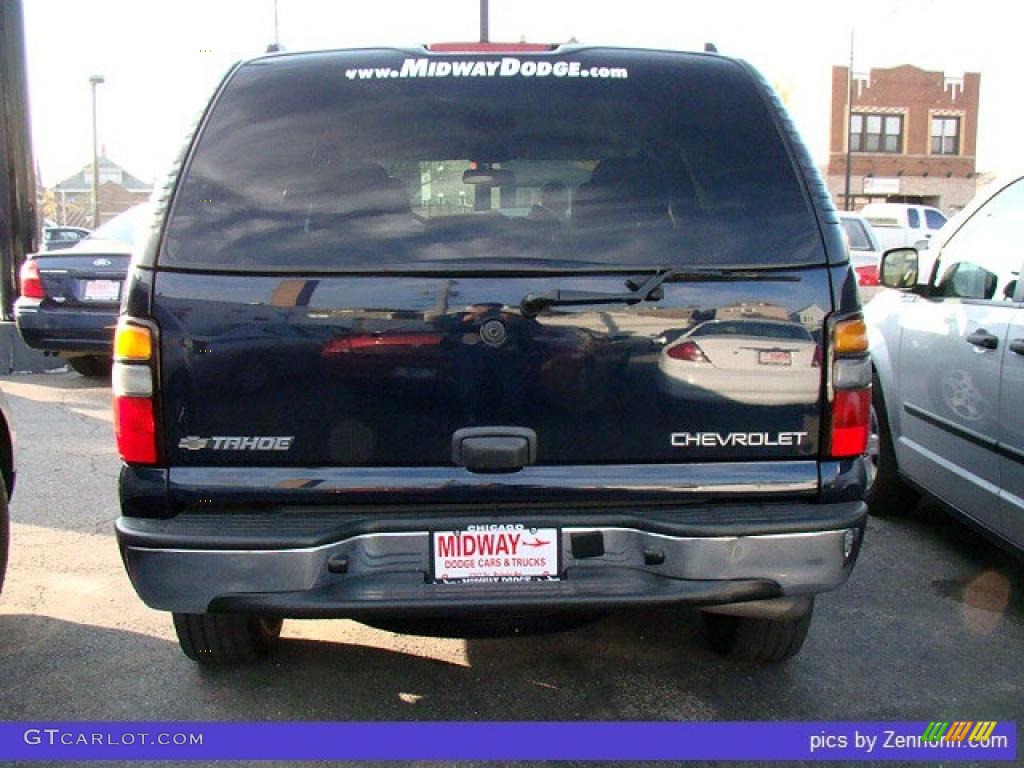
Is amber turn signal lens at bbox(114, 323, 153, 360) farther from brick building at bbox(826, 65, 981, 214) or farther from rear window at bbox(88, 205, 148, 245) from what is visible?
brick building at bbox(826, 65, 981, 214)

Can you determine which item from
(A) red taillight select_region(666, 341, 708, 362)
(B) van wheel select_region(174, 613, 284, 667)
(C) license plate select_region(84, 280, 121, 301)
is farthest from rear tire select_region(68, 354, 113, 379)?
(A) red taillight select_region(666, 341, 708, 362)

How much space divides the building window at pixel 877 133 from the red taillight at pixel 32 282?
42.1 meters

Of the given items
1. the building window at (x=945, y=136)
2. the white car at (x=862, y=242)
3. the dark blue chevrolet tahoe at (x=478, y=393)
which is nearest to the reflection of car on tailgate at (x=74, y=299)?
the dark blue chevrolet tahoe at (x=478, y=393)

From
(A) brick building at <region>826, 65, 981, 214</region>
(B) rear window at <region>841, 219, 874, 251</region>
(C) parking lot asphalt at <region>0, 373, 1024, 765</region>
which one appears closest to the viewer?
(C) parking lot asphalt at <region>0, 373, 1024, 765</region>

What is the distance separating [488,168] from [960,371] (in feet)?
8.15

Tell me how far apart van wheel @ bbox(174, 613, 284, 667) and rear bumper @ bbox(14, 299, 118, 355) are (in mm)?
5897

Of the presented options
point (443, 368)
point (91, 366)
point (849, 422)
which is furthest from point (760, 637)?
point (91, 366)

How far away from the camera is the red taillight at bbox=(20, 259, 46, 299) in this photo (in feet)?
27.7

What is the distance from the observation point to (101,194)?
88.8 metres

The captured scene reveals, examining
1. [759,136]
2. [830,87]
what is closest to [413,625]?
[759,136]

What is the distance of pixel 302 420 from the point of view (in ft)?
8.14

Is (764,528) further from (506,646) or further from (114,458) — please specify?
(114,458)

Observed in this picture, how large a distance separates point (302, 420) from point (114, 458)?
454 cm

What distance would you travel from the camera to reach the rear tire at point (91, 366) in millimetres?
10070
